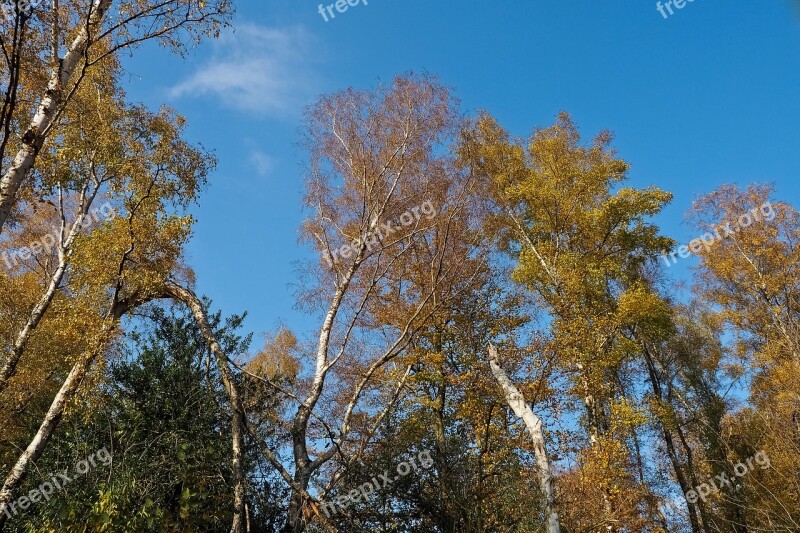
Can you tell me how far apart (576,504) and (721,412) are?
895cm

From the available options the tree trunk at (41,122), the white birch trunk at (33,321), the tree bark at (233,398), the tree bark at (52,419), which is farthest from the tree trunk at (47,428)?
the tree trunk at (41,122)

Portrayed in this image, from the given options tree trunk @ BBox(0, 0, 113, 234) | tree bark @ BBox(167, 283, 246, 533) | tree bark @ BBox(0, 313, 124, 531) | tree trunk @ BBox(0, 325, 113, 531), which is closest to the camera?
tree trunk @ BBox(0, 0, 113, 234)

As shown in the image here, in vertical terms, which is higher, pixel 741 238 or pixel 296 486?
pixel 741 238

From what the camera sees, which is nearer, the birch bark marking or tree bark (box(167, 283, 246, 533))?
the birch bark marking

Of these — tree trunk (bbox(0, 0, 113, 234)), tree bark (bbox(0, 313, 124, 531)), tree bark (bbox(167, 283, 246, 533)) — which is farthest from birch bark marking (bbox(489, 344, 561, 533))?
tree trunk (bbox(0, 0, 113, 234))

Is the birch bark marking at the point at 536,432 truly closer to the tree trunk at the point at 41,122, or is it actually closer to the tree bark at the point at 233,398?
the tree bark at the point at 233,398

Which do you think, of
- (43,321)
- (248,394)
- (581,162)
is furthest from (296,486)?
(581,162)

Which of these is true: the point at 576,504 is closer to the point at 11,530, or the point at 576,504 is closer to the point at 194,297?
the point at 194,297

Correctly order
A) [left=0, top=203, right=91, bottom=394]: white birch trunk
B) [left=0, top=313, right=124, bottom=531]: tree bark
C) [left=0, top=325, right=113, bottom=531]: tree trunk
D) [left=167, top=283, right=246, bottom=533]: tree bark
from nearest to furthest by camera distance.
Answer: [left=0, top=325, right=113, bottom=531]: tree trunk, [left=0, top=313, right=124, bottom=531]: tree bark, [left=167, top=283, right=246, bottom=533]: tree bark, [left=0, top=203, right=91, bottom=394]: white birch trunk

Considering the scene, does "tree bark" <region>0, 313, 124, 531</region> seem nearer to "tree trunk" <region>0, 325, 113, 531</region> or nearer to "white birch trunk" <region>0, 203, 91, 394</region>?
"tree trunk" <region>0, 325, 113, 531</region>

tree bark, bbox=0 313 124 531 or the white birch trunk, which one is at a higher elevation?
the white birch trunk

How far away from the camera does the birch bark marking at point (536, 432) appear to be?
7.02m

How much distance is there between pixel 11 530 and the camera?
679 centimetres

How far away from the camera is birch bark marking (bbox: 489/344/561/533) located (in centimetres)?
702
